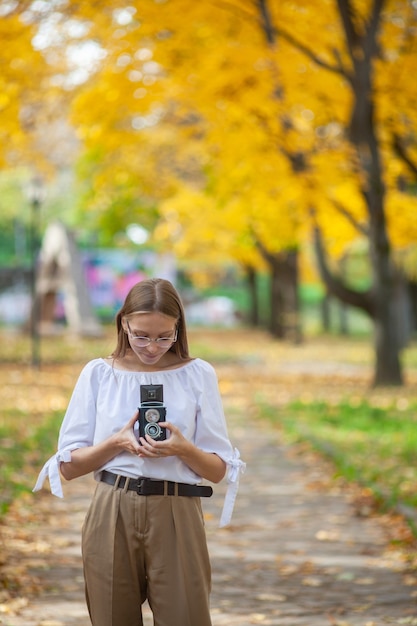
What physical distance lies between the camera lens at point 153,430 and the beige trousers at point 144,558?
0.27 m

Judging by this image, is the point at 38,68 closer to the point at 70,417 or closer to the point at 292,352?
the point at 70,417

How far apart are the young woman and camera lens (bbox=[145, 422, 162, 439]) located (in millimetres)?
84

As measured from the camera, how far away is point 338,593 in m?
6.39

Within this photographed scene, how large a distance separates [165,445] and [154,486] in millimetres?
219

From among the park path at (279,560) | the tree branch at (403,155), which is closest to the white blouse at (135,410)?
the park path at (279,560)

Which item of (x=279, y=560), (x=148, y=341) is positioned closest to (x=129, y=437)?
(x=148, y=341)

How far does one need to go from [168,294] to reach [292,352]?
28216 millimetres

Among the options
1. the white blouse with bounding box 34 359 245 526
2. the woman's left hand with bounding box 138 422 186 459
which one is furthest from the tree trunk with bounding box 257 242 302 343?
the woman's left hand with bounding box 138 422 186 459

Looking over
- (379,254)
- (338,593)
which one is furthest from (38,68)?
(338,593)

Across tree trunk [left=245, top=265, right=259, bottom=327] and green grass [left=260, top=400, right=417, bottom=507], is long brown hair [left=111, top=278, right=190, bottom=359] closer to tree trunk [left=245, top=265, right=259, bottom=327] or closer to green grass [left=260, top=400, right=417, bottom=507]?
green grass [left=260, top=400, right=417, bottom=507]

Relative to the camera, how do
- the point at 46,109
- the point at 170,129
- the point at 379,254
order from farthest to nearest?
the point at 170,129
the point at 46,109
the point at 379,254

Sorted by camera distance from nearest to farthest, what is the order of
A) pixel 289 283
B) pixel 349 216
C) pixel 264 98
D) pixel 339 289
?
1. pixel 264 98
2. pixel 349 216
3. pixel 339 289
4. pixel 289 283

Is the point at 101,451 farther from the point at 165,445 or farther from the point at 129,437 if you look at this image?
the point at 165,445

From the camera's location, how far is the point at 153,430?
11.4 feet
